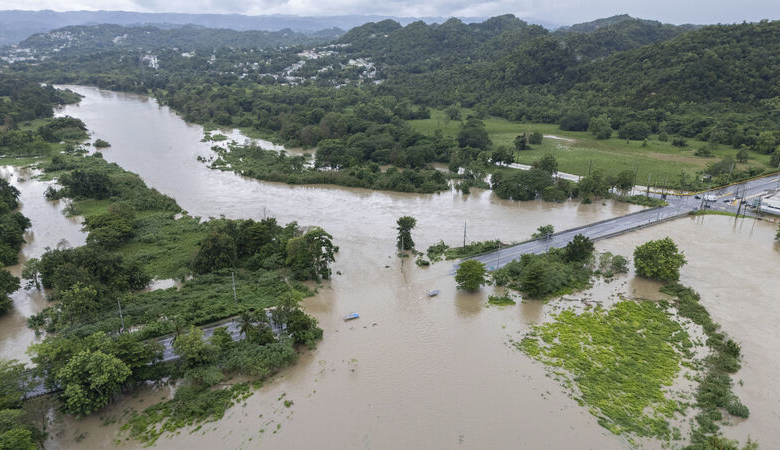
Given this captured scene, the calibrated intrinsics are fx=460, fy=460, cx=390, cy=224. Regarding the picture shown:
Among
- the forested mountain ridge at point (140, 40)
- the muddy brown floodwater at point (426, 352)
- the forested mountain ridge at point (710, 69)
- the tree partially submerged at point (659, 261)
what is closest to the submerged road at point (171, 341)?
the muddy brown floodwater at point (426, 352)

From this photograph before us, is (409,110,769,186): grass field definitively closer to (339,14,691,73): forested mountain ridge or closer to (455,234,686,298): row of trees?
(455,234,686,298): row of trees

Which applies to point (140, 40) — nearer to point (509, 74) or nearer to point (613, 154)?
point (509, 74)

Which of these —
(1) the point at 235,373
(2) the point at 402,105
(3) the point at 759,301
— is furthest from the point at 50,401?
(2) the point at 402,105

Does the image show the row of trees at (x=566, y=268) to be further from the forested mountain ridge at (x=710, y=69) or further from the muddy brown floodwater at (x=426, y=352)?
the forested mountain ridge at (x=710, y=69)

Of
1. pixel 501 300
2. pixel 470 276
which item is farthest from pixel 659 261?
pixel 470 276

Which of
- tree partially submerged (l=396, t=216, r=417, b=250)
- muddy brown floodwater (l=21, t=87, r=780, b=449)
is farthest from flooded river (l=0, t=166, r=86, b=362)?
tree partially submerged (l=396, t=216, r=417, b=250)

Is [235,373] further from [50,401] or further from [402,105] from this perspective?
[402,105]
